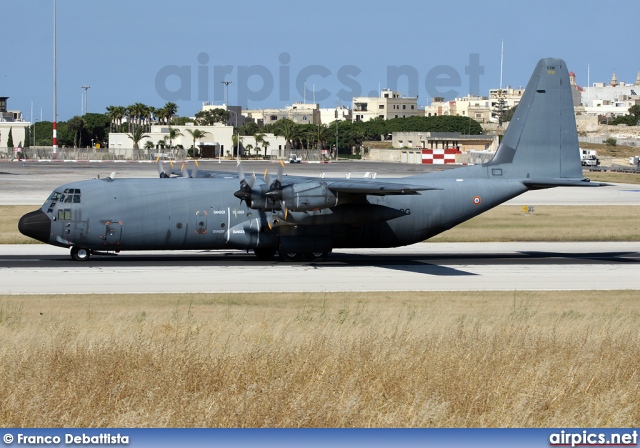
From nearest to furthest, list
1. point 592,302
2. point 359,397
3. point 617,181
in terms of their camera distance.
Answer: point 359,397 → point 592,302 → point 617,181

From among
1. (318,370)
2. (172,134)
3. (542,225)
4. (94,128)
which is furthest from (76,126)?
(318,370)

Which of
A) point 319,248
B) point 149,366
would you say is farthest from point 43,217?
point 149,366

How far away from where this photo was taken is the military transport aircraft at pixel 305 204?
102 feet

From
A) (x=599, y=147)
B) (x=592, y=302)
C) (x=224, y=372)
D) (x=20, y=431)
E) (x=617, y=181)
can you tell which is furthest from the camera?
(x=599, y=147)

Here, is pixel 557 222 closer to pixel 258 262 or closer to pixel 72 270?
pixel 258 262

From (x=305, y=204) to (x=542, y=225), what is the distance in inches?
928

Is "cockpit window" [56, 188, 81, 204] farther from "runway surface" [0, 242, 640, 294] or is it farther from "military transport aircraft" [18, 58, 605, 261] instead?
"runway surface" [0, 242, 640, 294]

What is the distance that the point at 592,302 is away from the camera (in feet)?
85.0

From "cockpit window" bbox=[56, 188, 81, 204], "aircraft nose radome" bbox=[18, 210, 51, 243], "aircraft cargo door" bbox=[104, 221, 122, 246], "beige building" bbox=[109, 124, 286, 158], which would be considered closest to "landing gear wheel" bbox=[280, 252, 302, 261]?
"aircraft cargo door" bbox=[104, 221, 122, 246]

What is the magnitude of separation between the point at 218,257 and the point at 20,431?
25.5m

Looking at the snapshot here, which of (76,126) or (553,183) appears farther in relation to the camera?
(76,126)

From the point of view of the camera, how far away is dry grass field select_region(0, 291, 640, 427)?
1312 cm

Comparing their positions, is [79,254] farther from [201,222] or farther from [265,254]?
[265,254]

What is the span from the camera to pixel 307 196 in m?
30.2
